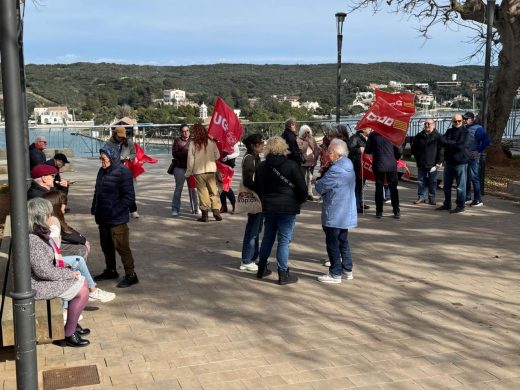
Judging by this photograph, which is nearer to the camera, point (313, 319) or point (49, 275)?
point (49, 275)

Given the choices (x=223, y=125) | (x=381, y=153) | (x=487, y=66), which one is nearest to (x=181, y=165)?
(x=223, y=125)

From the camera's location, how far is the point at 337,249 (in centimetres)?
703

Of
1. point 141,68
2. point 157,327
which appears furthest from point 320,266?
point 141,68

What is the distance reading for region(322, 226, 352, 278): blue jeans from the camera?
23.0ft

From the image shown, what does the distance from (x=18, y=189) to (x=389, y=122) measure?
8.40 m

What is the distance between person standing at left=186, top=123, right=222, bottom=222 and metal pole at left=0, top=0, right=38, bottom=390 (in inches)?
278

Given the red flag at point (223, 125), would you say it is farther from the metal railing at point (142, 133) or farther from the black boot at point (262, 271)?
the metal railing at point (142, 133)

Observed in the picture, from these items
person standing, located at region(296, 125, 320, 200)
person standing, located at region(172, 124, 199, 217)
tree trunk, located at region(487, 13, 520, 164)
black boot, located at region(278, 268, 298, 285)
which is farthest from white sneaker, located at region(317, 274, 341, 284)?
tree trunk, located at region(487, 13, 520, 164)

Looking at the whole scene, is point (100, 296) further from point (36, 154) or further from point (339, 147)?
point (36, 154)

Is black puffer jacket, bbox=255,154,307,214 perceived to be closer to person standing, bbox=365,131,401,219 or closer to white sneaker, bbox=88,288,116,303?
white sneaker, bbox=88,288,116,303

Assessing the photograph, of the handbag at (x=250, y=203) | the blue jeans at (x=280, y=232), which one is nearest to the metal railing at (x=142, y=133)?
the handbag at (x=250, y=203)

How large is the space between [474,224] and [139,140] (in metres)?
14.2

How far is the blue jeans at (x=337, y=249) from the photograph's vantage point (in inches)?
276

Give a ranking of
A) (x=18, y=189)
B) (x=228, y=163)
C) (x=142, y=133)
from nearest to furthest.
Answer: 1. (x=18, y=189)
2. (x=228, y=163)
3. (x=142, y=133)
